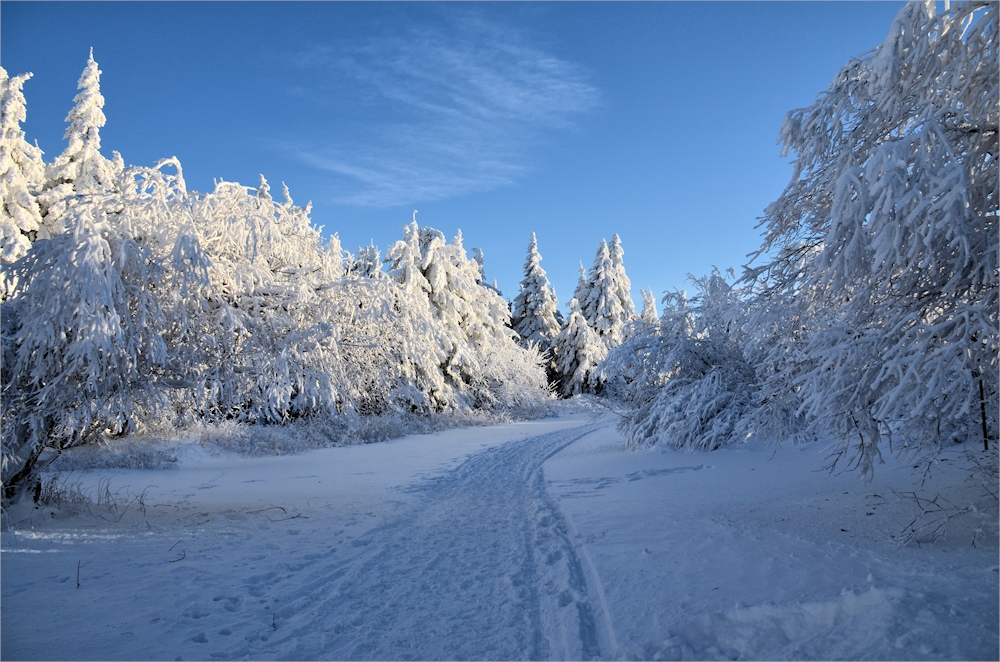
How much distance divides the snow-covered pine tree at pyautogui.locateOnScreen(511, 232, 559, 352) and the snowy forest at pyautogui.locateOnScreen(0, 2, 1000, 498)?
28.7 meters

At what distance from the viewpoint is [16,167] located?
19125 millimetres

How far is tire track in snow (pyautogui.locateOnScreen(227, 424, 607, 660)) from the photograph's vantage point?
11.2 ft

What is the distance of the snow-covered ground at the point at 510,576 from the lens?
3211mm

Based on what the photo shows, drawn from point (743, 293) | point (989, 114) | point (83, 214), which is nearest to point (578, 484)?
point (743, 293)

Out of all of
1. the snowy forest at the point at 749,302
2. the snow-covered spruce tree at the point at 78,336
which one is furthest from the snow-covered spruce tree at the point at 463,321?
the snow-covered spruce tree at the point at 78,336

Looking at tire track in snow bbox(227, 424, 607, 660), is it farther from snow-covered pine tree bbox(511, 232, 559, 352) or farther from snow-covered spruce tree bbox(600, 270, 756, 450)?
snow-covered pine tree bbox(511, 232, 559, 352)

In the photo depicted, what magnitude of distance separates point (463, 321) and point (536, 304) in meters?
15.3

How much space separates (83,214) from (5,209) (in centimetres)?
1793

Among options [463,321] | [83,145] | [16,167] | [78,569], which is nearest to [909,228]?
[78,569]

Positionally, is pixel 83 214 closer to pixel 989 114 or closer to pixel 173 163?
pixel 173 163

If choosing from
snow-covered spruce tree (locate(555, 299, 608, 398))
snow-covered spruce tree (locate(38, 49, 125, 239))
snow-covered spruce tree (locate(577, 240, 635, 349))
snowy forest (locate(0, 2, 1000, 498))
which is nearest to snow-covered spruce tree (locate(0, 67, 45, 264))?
snow-covered spruce tree (locate(38, 49, 125, 239))

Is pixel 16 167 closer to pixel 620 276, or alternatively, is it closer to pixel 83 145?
pixel 83 145

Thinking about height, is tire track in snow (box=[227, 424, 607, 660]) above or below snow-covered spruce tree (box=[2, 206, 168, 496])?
below

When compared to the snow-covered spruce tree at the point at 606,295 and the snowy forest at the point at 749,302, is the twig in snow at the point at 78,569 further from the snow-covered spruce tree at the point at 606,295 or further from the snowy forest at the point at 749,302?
the snow-covered spruce tree at the point at 606,295
